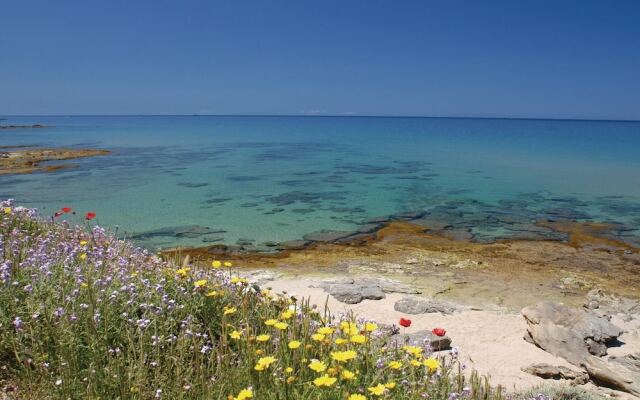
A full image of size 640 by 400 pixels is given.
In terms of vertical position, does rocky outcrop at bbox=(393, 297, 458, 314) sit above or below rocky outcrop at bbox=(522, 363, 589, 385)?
below

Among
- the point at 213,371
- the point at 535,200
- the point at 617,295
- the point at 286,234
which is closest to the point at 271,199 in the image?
the point at 286,234

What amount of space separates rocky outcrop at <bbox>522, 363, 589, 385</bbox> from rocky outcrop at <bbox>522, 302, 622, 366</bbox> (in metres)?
0.77

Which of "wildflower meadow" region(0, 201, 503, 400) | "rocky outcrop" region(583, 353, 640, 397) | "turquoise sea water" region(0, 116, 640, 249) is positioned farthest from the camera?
"turquoise sea water" region(0, 116, 640, 249)

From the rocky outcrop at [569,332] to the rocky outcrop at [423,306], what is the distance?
163 centimetres

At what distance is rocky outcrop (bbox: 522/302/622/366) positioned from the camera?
829 cm

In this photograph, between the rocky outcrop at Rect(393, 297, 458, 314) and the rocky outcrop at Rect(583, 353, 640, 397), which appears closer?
the rocky outcrop at Rect(583, 353, 640, 397)

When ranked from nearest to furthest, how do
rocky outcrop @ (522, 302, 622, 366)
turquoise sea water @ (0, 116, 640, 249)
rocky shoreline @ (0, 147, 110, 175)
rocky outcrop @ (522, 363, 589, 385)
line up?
1. rocky outcrop @ (522, 363, 589, 385)
2. rocky outcrop @ (522, 302, 622, 366)
3. turquoise sea water @ (0, 116, 640, 249)
4. rocky shoreline @ (0, 147, 110, 175)

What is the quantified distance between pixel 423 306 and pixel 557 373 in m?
3.33

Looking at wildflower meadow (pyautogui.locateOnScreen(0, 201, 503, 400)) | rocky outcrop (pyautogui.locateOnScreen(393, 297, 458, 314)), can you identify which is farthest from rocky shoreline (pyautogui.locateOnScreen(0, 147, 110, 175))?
wildflower meadow (pyautogui.locateOnScreen(0, 201, 503, 400))

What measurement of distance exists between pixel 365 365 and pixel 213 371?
1.37 m

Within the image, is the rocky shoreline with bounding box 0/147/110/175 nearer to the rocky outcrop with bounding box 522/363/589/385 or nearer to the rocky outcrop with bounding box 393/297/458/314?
the rocky outcrop with bounding box 393/297/458/314

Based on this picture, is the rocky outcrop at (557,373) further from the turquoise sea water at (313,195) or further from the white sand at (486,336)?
the turquoise sea water at (313,195)

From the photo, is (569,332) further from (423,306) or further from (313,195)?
(313,195)

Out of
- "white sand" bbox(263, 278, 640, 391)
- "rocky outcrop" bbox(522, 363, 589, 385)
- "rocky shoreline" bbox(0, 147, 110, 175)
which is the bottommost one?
"white sand" bbox(263, 278, 640, 391)
